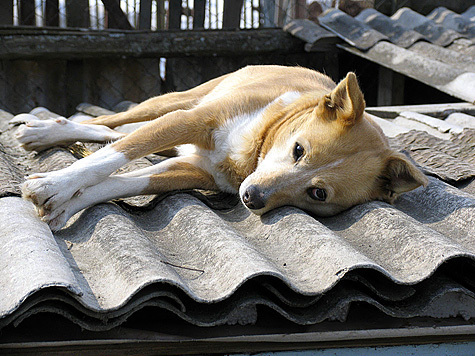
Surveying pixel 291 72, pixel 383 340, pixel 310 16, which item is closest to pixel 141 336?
pixel 383 340

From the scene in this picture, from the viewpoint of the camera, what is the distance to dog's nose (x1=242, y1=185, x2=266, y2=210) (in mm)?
2625

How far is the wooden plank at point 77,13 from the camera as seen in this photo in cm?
609

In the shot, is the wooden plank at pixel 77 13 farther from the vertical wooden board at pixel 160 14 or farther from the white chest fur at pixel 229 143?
the white chest fur at pixel 229 143

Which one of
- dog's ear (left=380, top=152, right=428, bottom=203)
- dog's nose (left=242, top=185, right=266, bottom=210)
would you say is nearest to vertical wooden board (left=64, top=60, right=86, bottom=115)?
dog's nose (left=242, top=185, right=266, bottom=210)

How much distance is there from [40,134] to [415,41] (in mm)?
4056

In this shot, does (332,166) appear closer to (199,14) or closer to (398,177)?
(398,177)

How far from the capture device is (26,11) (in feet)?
19.9

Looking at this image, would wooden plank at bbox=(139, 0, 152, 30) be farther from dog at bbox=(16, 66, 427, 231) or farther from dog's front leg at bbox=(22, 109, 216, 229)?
dog's front leg at bbox=(22, 109, 216, 229)

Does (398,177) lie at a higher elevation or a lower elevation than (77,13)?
lower

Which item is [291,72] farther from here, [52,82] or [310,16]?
[310,16]

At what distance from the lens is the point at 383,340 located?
1.93 metres

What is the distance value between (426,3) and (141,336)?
22.7 feet

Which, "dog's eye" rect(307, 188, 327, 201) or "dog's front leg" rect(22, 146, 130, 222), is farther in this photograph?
"dog's eye" rect(307, 188, 327, 201)

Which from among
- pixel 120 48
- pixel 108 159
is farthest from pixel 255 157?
pixel 120 48
